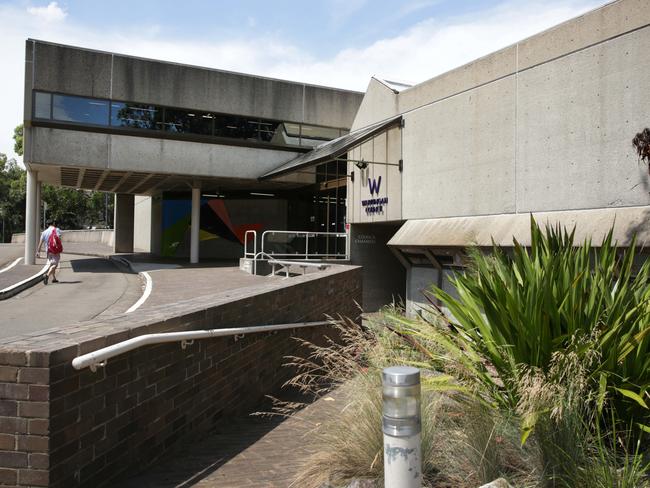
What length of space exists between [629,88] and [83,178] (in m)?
21.3

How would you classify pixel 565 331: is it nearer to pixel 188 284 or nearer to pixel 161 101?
pixel 188 284

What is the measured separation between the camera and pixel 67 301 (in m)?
12.1

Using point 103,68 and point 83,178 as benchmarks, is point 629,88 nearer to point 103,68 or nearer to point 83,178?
point 103,68

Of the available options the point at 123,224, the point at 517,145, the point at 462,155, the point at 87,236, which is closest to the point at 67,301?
the point at 462,155

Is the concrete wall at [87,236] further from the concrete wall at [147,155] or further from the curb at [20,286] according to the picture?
the curb at [20,286]

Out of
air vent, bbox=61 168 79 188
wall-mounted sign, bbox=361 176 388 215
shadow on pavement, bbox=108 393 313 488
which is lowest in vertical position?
shadow on pavement, bbox=108 393 313 488

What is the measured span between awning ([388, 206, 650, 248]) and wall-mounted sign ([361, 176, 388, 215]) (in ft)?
5.93

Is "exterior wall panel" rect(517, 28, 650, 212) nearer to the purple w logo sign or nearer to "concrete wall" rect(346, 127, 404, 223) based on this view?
"concrete wall" rect(346, 127, 404, 223)

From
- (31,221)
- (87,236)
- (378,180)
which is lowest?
(87,236)

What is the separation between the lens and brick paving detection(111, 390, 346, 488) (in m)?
4.13

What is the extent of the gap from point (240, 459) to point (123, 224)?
106 feet

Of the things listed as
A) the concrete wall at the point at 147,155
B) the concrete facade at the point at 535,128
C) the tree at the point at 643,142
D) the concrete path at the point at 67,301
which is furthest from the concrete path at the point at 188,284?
the tree at the point at 643,142

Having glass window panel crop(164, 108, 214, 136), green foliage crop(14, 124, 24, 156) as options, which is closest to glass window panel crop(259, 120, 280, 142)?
glass window panel crop(164, 108, 214, 136)

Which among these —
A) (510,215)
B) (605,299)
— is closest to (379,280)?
(510,215)
